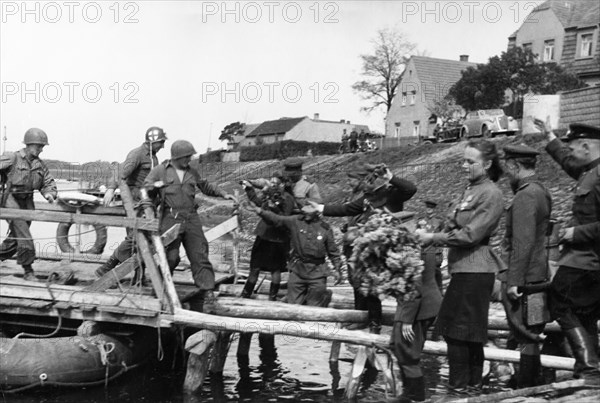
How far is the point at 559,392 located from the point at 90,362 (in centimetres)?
521

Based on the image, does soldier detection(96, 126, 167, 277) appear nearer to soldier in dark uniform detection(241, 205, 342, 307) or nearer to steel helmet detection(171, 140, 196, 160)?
steel helmet detection(171, 140, 196, 160)

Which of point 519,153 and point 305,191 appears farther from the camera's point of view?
point 305,191

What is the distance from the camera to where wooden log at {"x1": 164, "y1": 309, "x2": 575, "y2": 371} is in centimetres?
847

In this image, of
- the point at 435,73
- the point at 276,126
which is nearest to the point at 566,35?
the point at 435,73

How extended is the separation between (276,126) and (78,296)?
90078 mm

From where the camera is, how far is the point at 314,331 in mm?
8914

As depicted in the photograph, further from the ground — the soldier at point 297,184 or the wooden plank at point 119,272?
the soldier at point 297,184

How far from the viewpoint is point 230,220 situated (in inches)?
460

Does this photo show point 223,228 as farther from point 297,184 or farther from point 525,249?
point 525,249

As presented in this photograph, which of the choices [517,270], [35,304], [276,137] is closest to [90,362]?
[35,304]

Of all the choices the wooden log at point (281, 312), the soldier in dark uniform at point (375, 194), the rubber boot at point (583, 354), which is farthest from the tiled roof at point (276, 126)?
the rubber boot at point (583, 354)

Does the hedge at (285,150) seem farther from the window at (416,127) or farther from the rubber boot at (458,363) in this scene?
the rubber boot at (458,363)

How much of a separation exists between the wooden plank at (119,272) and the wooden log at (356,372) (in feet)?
8.57

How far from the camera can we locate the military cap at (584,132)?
742 centimetres
